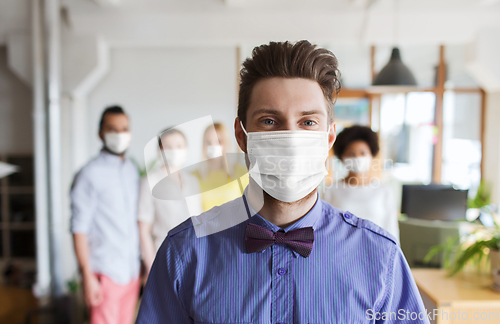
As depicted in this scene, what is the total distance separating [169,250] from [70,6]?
3.76 metres

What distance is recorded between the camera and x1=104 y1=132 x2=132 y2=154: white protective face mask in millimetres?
2055

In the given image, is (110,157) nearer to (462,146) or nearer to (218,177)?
(218,177)

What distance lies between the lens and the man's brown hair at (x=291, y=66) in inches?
28.5

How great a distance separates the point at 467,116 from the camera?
4855 mm

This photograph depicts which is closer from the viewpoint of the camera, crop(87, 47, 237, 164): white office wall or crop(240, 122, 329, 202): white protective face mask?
crop(240, 122, 329, 202): white protective face mask

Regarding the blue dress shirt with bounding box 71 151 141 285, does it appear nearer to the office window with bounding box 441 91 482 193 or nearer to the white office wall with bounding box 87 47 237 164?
the white office wall with bounding box 87 47 237 164

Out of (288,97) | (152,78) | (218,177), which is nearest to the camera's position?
(288,97)

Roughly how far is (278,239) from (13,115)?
4.66 metres

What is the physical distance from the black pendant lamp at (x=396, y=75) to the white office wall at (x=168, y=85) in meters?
1.82

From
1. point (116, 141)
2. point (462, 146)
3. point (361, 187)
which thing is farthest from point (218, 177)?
point (462, 146)

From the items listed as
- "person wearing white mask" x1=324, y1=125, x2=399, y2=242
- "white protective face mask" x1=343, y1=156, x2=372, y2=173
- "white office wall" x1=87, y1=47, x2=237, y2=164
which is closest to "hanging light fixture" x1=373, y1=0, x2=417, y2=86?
"person wearing white mask" x1=324, y1=125, x2=399, y2=242

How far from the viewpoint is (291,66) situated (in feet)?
2.36

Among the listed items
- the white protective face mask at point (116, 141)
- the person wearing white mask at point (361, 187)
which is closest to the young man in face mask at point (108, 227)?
the white protective face mask at point (116, 141)

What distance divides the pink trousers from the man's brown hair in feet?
5.76
